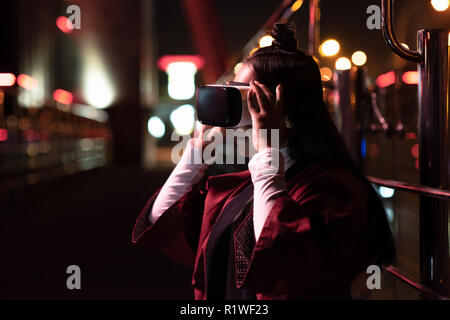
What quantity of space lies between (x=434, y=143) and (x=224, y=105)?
450 mm

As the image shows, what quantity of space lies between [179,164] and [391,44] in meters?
0.50

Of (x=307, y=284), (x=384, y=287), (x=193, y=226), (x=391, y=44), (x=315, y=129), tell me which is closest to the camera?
(x=307, y=284)

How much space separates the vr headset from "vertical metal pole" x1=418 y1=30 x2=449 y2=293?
15.2 inches

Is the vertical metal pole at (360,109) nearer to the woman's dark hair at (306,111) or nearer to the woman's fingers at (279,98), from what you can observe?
the woman's dark hair at (306,111)

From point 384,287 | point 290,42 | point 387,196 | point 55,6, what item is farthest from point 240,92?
point 55,6

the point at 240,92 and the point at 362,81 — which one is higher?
the point at 362,81

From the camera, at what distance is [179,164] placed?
106 centimetres

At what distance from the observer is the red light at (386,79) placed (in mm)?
1628

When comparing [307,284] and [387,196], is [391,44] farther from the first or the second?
[387,196]

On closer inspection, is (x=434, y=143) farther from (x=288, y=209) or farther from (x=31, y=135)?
(x=31, y=135)

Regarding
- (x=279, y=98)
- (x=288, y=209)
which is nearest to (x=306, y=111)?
(x=279, y=98)

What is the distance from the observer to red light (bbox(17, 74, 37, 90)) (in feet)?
24.7

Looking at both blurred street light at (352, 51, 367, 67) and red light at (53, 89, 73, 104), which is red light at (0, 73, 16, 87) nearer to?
red light at (53, 89, 73, 104)

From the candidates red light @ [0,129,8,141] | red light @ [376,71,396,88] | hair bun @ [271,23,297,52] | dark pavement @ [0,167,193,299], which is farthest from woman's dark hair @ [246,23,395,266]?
red light @ [0,129,8,141]
